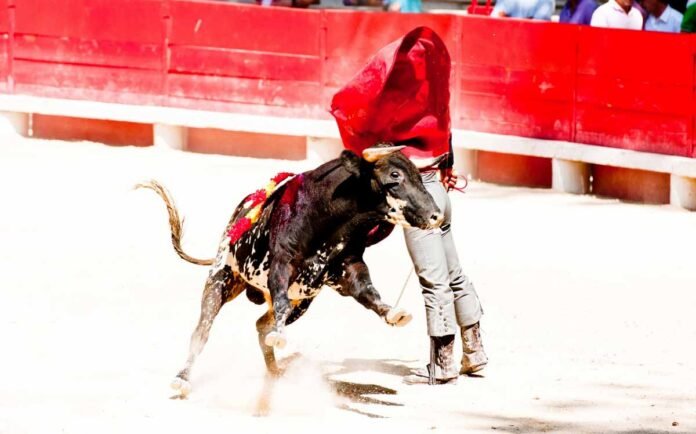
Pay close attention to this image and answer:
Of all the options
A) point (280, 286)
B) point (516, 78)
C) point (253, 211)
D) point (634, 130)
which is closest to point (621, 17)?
point (634, 130)

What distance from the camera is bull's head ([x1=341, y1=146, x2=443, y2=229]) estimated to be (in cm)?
630

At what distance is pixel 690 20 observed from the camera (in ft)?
39.6

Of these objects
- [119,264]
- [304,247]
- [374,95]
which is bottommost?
[119,264]

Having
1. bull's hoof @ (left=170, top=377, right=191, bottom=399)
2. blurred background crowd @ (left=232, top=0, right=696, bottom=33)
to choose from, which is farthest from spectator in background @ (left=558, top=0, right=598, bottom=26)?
bull's hoof @ (left=170, top=377, right=191, bottom=399)

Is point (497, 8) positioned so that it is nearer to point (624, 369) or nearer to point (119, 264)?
point (119, 264)

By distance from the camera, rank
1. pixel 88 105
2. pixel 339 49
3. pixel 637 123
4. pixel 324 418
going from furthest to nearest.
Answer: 1. pixel 88 105
2. pixel 339 49
3. pixel 637 123
4. pixel 324 418

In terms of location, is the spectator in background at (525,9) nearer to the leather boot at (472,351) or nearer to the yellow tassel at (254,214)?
the leather boot at (472,351)

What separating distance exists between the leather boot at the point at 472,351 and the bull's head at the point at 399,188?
1014 mm

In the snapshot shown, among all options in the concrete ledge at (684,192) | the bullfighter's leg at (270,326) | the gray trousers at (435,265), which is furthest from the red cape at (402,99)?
the concrete ledge at (684,192)

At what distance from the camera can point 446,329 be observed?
22.9ft

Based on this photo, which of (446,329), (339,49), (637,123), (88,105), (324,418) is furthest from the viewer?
(88,105)

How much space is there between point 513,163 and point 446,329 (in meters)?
6.50

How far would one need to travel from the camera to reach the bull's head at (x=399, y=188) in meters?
6.30

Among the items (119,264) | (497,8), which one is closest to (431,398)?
(119,264)
